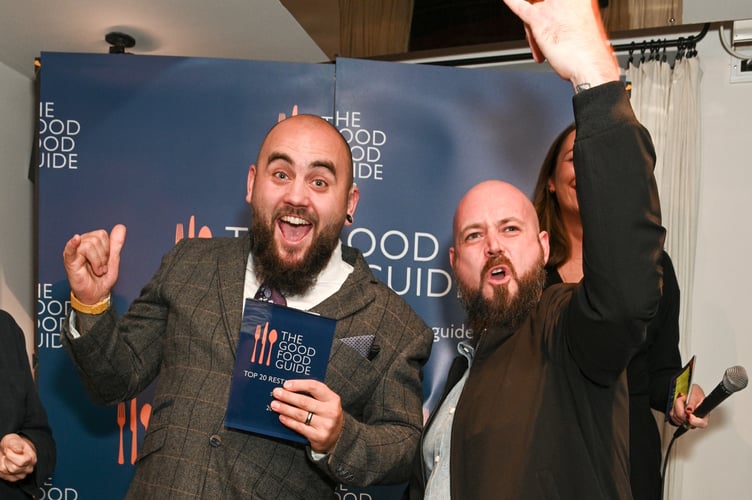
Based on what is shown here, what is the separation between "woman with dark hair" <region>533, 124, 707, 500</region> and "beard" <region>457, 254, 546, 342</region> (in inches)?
28.8

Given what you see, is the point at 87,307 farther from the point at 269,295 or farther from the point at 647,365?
the point at 647,365

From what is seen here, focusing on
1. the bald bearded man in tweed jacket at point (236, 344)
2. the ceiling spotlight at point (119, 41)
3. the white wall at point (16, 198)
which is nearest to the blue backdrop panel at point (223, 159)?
the ceiling spotlight at point (119, 41)

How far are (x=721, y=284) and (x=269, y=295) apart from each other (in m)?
2.92

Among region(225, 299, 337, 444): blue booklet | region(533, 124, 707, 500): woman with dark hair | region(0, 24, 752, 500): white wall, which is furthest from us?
region(0, 24, 752, 500): white wall

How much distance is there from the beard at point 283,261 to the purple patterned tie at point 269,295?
0.01 meters

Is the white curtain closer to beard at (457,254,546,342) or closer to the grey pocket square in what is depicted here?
beard at (457,254,546,342)

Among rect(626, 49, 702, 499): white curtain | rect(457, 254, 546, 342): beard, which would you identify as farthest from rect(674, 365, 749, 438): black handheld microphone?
rect(626, 49, 702, 499): white curtain

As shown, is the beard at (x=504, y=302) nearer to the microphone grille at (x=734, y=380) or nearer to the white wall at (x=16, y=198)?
the microphone grille at (x=734, y=380)

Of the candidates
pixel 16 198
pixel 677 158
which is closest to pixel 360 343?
pixel 677 158

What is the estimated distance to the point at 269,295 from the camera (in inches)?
88.9

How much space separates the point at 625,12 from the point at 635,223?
2.93 m

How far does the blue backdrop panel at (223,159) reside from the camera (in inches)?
130

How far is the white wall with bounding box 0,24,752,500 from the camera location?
4109 mm

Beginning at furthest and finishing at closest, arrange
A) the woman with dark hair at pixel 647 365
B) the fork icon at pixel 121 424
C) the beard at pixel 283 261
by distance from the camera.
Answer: the fork icon at pixel 121 424 < the woman with dark hair at pixel 647 365 < the beard at pixel 283 261
